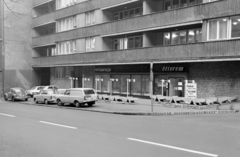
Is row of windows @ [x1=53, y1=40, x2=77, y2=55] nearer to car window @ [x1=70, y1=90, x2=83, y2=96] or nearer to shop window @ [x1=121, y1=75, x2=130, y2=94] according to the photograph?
shop window @ [x1=121, y1=75, x2=130, y2=94]

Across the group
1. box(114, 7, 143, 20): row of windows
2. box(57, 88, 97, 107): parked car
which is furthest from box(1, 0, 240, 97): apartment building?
box(57, 88, 97, 107): parked car

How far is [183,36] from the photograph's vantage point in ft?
79.1

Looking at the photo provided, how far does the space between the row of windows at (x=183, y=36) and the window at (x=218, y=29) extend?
7.43 feet

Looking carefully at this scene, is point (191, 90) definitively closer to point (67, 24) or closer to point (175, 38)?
point (175, 38)

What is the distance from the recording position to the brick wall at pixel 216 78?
19.9 metres

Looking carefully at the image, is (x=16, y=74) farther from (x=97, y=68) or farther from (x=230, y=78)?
(x=230, y=78)

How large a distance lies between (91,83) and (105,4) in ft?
32.6

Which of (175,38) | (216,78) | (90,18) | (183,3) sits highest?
(90,18)

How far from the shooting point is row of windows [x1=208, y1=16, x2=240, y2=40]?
62.6 ft

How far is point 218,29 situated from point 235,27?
1254mm

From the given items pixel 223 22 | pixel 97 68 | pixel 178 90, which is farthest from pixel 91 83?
pixel 223 22

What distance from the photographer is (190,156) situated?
258 inches

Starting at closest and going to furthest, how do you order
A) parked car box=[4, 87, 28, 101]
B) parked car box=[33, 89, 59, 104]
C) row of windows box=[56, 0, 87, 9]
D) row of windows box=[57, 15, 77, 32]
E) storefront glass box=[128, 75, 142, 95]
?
parked car box=[33, 89, 59, 104]
storefront glass box=[128, 75, 142, 95]
parked car box=[4, 87, 28, 101]
row of windows box=[57, 15, 77, 32]
row of windows box=[56, 0, 87, 9]

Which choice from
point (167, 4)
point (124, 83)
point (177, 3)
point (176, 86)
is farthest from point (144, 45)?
point (124, 83)
